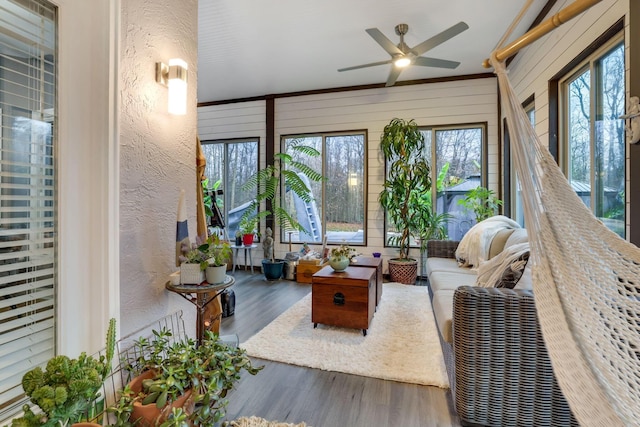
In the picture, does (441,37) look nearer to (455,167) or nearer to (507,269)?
(507,269)

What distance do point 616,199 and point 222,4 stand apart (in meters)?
3.46

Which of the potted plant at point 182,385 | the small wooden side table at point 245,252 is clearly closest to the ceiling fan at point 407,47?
the potted plant at point 182,385

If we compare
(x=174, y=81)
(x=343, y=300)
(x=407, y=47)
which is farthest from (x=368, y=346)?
(x=407, y=47)

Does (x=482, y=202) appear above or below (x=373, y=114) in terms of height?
below

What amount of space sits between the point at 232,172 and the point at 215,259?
13.9 feet

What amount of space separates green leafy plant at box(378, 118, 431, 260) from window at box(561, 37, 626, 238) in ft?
6.13

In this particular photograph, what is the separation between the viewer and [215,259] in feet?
5.61

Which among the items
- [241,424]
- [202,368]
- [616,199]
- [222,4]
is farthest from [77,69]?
[616,199]

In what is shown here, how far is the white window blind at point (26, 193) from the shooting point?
44.8 inches

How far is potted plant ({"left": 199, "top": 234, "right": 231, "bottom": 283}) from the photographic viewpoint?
1.69 m

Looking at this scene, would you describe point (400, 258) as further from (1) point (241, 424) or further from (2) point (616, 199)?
(1) point (241, 424)

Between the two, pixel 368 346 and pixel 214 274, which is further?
pixel 368 346

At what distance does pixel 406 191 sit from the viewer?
14.8 feet

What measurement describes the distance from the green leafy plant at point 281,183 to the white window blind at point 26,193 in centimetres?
376
